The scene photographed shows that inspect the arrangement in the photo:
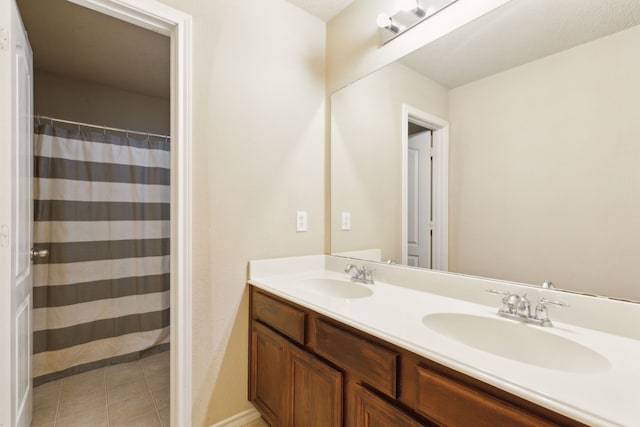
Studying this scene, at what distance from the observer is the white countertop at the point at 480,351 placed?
0.57m

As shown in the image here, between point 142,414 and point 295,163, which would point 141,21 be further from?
point 142,414

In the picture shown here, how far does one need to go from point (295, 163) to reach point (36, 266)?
199cm

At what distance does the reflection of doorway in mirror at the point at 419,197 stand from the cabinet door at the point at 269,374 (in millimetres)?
753

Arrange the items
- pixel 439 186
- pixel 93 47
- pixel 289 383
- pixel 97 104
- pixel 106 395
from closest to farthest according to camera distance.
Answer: pixel 289 383, pixel 439 186, pixel 106 395, pixel 93 47, pixel 97 104

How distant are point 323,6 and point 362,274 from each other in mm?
1599

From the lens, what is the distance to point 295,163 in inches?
72.7

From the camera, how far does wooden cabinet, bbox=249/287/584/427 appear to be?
2.25 ft

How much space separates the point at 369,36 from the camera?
1711 mm

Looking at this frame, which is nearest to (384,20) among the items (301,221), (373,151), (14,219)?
(373,151)

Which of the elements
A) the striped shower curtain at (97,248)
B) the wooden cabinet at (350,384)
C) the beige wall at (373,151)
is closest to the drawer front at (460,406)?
the wooden cabinet at (350,384)

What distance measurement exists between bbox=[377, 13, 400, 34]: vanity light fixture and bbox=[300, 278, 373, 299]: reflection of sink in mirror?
1.29 m

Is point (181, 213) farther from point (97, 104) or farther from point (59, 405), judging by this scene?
point (97, 104)

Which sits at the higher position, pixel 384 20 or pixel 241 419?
pixel 384 20

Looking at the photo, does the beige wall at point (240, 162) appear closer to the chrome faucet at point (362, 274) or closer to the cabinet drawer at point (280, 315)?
the cabinet drawer at point (280, 315)
